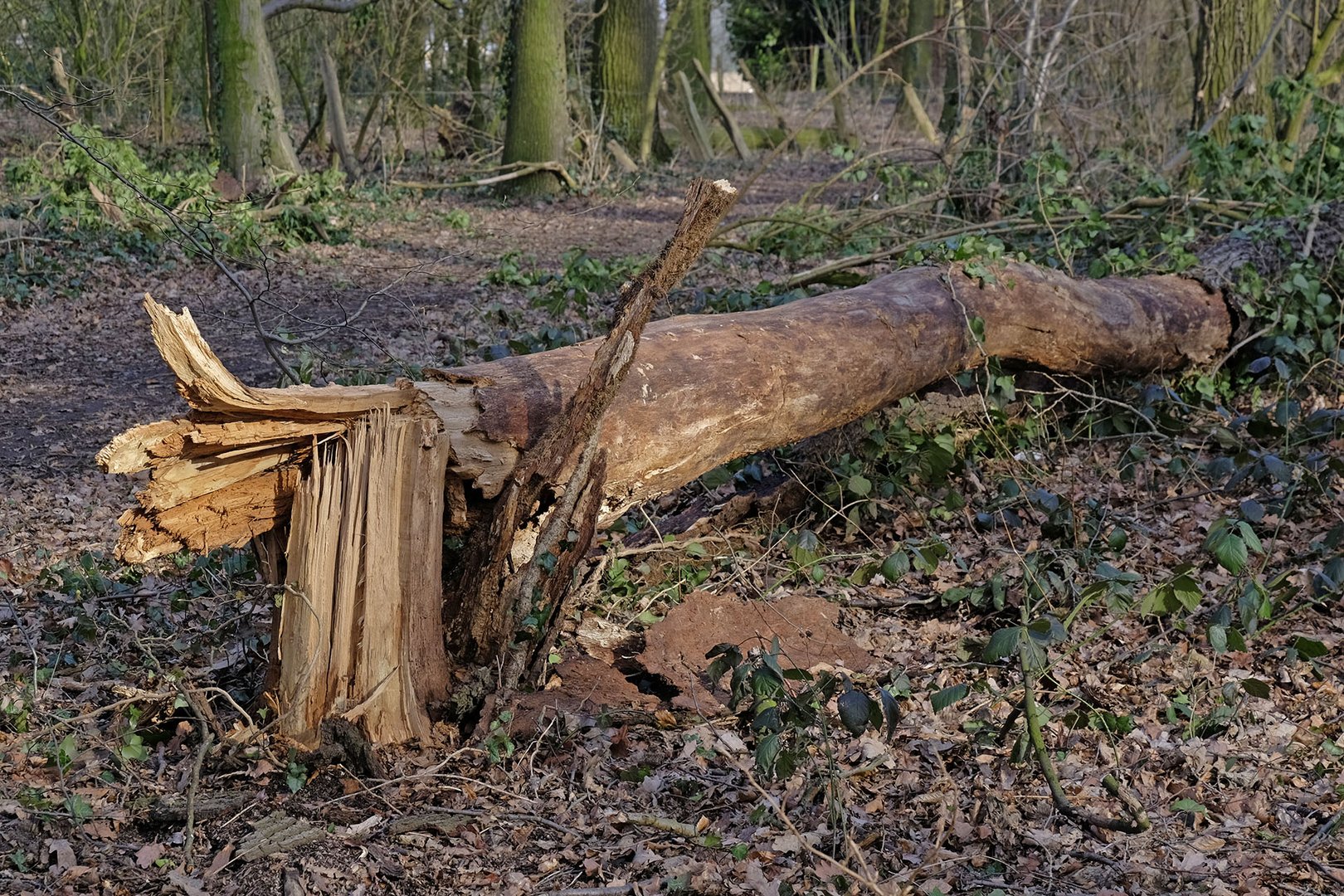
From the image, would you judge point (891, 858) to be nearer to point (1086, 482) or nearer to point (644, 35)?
point (1086, 482)

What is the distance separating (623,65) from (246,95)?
5.72 meters

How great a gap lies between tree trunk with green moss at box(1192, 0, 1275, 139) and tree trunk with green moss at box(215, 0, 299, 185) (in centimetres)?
839

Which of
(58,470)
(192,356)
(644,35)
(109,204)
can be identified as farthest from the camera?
(644,35)

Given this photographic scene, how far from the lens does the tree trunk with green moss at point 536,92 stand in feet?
42.5

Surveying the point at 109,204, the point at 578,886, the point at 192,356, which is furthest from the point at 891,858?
the point at 109,204

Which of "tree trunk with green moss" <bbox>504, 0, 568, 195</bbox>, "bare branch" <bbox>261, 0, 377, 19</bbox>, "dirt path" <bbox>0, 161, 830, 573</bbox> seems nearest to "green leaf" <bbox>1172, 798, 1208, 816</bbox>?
"dirt path" <bbox>0, 161, 830, 573</bbox>

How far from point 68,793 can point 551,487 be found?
1491mm

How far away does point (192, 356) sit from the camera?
8.64 feet

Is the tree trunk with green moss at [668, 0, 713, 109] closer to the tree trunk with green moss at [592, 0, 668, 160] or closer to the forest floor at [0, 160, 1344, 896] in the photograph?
the tree trunk with green moss at [592, 0, 668, 160]

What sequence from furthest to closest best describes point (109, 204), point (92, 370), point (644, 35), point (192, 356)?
point (644, 35), point (109, 204), point (92, 370), point (192, 356)

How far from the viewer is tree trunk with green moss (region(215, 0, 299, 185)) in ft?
36.8

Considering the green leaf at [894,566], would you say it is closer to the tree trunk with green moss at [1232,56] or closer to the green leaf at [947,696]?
the green leaf at [947,696]

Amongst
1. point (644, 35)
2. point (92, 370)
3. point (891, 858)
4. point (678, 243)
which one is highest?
point (644, 35)

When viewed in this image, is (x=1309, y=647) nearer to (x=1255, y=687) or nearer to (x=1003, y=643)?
(x=1255, y=687)
